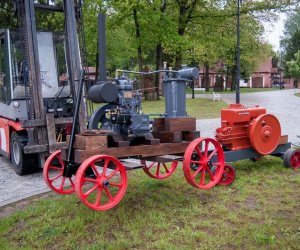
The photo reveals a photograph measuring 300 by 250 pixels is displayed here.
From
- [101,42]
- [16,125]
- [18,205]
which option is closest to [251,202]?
[101,42]

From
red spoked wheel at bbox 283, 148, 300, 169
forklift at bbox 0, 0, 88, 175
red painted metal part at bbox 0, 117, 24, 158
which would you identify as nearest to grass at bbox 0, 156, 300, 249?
red spoked wheel at bbox 283, 148, 300, 169

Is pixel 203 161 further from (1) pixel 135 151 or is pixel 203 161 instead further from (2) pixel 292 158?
(2) pixel 292 158

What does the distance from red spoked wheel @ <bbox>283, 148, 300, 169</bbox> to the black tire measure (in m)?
4.37

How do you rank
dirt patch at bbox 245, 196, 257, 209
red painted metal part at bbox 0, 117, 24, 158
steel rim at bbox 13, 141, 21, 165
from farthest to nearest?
red painted metal part at bbox 0, 117, 24, 158, steel rim at bbox 13, 141, 21, 165, dirt patch at bbox 245, 196, 257, 209

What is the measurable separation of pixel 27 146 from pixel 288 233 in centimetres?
445

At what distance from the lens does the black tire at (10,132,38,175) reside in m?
7.48

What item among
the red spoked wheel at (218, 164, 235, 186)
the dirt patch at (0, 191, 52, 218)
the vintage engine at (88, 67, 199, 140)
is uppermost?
the vintage engine at (88, 67, 199, 140)

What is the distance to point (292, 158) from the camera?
7.16 m

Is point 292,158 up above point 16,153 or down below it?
below

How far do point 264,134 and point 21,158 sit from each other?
416 cm

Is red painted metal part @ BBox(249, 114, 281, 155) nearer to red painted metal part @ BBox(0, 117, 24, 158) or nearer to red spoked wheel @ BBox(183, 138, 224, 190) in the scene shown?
red spoked wheel @ BBox(183, 138, 224, 190)

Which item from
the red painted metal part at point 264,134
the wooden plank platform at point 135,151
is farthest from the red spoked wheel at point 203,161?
the red painted metal part at point 264,134

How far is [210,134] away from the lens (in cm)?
1231

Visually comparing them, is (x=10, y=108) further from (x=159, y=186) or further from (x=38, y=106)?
(x=159, y=186)
